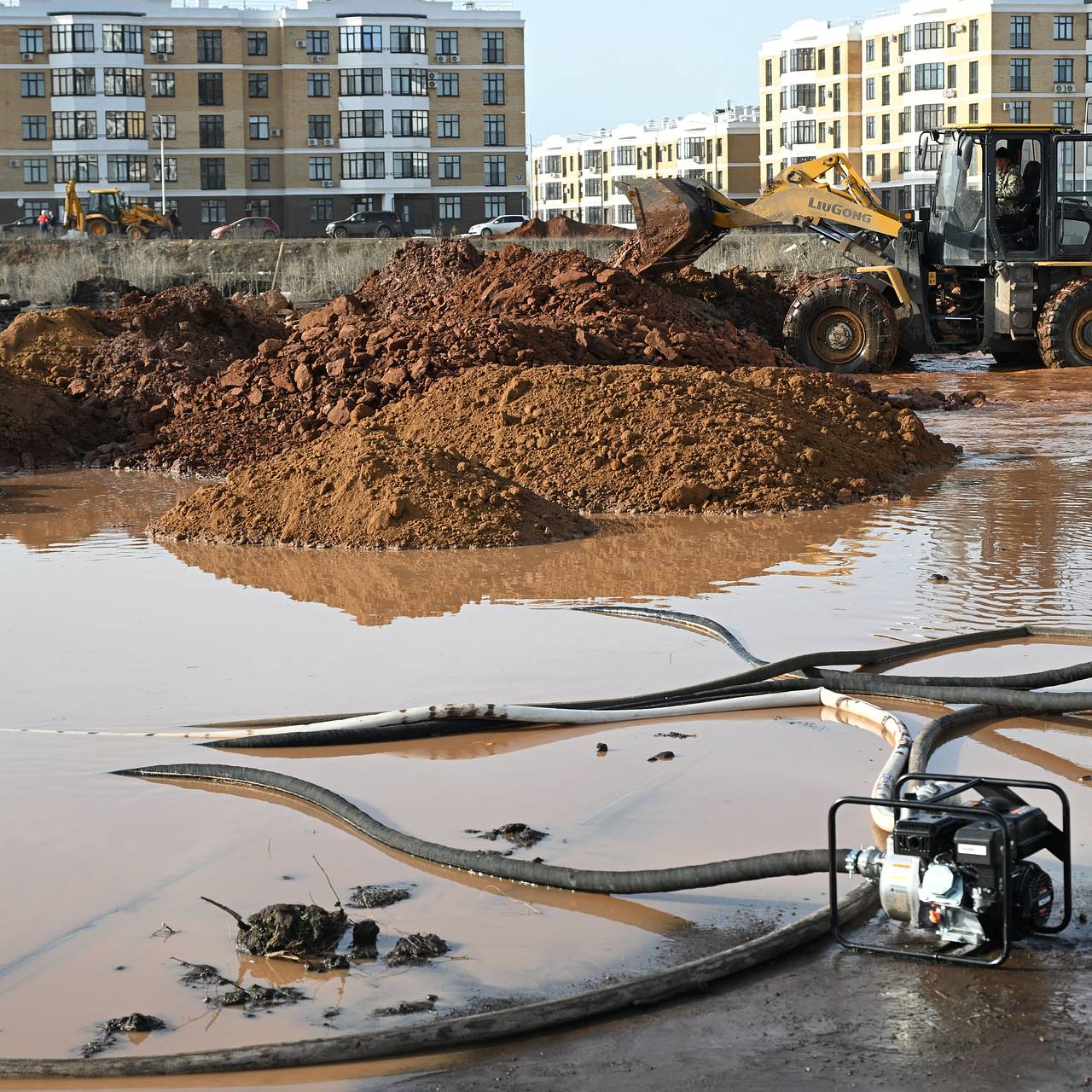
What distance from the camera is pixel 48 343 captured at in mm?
22281

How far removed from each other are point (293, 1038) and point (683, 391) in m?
11.0

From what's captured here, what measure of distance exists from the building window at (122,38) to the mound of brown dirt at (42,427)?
74.9 meters

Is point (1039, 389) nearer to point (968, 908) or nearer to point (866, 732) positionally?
point (866, 732)

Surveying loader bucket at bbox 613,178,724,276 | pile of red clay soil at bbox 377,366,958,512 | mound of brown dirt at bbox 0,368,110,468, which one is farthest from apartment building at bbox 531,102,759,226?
pile of red clay soil at bbox 377,366,958,512

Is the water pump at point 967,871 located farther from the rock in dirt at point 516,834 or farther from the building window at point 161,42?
the building window at point 161,42

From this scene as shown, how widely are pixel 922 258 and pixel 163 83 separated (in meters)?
74.7

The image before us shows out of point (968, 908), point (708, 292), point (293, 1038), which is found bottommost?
point (293, 1038)

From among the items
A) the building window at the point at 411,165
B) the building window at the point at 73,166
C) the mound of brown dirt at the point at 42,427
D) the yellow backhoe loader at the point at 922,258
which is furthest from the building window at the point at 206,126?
the mound of brown dirt at the point at 42,427

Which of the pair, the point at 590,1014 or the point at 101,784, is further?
the point at 101,784

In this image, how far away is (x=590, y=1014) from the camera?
162 inches

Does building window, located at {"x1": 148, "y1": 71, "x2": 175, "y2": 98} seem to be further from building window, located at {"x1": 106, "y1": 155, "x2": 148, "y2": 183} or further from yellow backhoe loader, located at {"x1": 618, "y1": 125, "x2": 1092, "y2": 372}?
yellow backhoe loader, located at {"x1": 618, "y1": 125, "x2": 1092, "y2": 372}

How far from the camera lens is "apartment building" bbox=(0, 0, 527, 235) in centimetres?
8806

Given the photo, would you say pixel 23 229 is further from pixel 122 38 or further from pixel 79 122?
pixel 122 38

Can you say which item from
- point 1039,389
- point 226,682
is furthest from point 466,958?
point 1039,389
